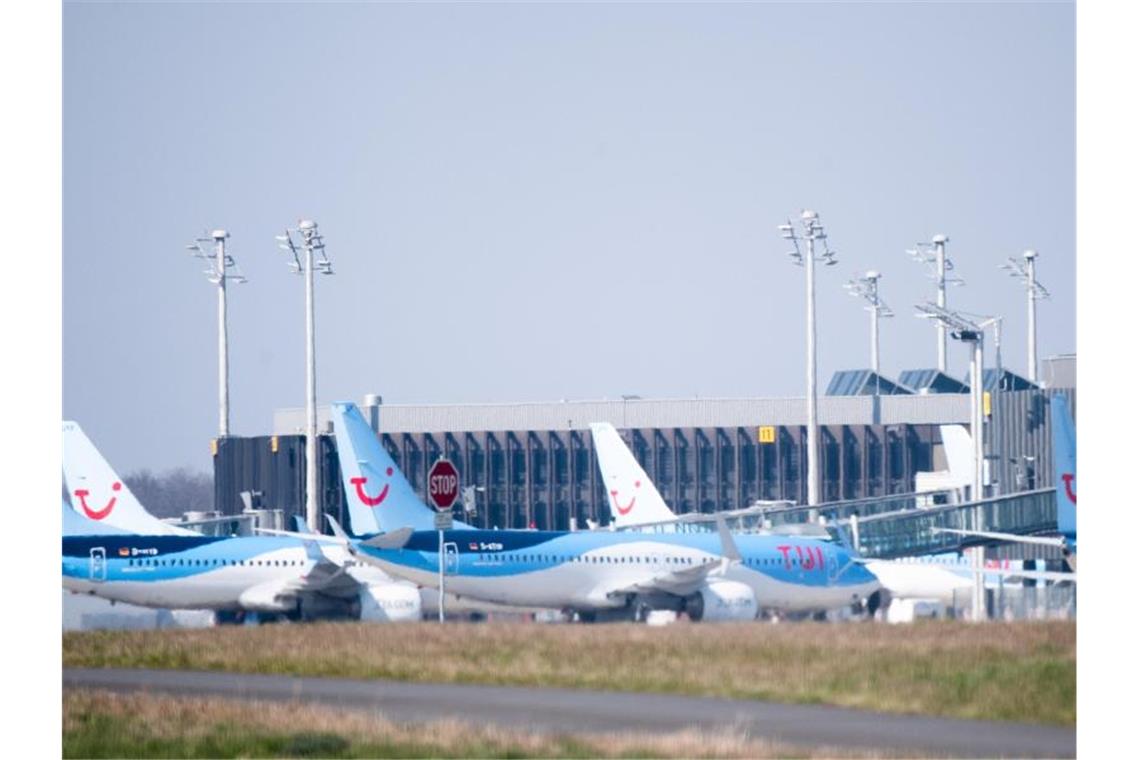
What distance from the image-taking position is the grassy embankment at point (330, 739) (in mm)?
19547

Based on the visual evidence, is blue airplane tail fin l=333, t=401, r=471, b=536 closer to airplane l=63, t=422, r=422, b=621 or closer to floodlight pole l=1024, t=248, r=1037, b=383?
airplane l=63, t=422, r=422, b=621

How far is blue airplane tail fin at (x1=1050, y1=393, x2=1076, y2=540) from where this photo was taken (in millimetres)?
31650

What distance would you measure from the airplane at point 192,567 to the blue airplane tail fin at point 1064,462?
19423mm

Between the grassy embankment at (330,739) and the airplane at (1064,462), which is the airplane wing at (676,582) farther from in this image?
the grassy embankment at (330,739)

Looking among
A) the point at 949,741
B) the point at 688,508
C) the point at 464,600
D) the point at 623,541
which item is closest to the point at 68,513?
the point at 464,600

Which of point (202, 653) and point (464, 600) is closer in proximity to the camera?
point (202, 653)

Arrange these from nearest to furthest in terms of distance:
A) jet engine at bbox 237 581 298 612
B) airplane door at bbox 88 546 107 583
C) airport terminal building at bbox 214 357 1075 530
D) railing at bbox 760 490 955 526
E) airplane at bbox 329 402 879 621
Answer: airplane at bbox 329 402 879 621, airplane door at bbox 88 546 107 583, jet engine at bbox 237 581 298 612, railing at bbox 760 490 955 526, airport terminal building at bbox 214 357 1075 530

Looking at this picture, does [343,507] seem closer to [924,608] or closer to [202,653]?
[924,608]

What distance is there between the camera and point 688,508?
79.9m

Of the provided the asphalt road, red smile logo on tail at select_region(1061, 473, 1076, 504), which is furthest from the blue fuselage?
the asphalt road

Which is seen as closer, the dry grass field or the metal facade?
the dry grass field

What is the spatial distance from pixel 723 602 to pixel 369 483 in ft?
28.8
